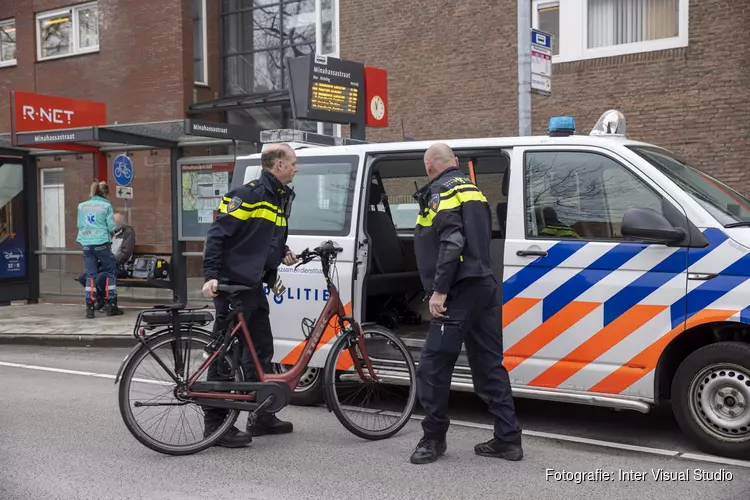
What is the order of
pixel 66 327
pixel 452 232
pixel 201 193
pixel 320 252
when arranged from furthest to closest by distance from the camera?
pixel 201 193, pixel 66 327, pixel 320 252, pixel 452 232

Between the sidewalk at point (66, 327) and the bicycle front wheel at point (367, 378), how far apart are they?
14.9ft

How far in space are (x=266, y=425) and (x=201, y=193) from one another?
26.1 ft

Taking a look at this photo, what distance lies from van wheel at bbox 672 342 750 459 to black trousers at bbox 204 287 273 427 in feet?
8.78

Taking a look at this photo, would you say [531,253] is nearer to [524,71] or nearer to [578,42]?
[524,71]

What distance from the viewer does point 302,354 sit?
5.96 meters

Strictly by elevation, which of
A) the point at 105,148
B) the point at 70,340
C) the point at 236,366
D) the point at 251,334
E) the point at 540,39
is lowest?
the point at 70,340

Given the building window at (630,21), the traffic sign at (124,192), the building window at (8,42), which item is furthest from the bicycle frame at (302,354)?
the building window at (8,42)

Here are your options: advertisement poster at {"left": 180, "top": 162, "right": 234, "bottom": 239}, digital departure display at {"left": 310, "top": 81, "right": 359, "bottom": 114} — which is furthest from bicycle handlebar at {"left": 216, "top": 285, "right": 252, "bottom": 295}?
advertisement poster at {"left": 180, "top": 162, "right": 234, "bottom": 239}

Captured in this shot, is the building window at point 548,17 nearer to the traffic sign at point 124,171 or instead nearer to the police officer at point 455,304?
the traffic sign at point 124,171

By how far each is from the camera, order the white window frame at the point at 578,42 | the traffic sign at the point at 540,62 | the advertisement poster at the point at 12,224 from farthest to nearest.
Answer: the advertisement poster at the point at 12,224
the white window frame at the point at 578,42
the traffic sign at the point at 540,62

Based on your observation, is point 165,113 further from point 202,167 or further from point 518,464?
point 518,464

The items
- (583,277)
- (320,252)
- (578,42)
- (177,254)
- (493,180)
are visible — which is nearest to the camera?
(583,277)

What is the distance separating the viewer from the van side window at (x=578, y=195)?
18.5 feet

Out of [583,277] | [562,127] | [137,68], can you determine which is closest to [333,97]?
[562,127]
